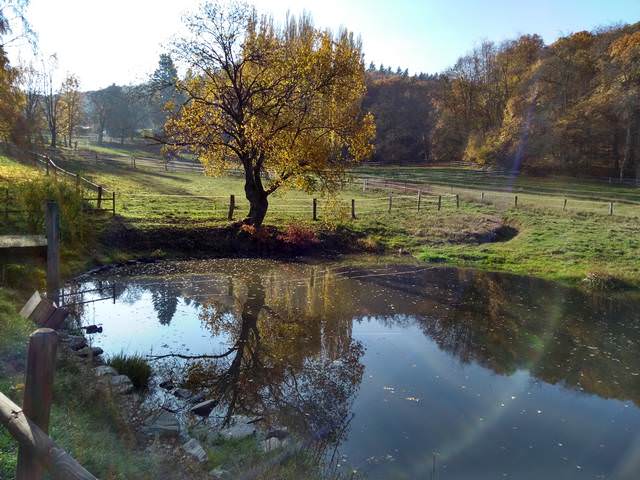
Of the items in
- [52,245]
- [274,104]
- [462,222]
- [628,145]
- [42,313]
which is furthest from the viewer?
[628,145]

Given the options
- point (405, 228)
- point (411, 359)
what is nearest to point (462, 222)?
point (405, 228)

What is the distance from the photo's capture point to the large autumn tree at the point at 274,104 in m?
Answer: 20.2

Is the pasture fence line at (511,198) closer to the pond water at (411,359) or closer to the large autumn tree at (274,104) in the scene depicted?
the large autumn tree at (274,104)

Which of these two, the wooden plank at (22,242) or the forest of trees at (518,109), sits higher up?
the forest of trees at (518,109)

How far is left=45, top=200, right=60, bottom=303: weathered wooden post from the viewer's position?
1045 cm

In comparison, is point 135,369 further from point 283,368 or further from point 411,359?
point 411,359

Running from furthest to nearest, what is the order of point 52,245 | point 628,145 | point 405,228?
1. point 628,145
2. point 405,228
3. point 52,245

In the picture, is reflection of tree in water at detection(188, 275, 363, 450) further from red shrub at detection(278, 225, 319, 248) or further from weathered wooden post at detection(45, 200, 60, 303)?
red shrub at detection(278, 225, 319, 248)

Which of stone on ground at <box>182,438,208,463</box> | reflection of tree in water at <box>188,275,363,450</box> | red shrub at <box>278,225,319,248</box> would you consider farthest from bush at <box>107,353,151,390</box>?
red shrub at <box>278,225,319,248</box>

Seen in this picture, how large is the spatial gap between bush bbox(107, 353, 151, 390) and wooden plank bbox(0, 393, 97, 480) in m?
5.72

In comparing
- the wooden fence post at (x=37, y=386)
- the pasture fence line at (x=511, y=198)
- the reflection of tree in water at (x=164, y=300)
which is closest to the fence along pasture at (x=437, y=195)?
the pasture fence line at (x=511, y=198)

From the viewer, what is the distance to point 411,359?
1102 cm

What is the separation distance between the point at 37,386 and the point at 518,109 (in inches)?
2188

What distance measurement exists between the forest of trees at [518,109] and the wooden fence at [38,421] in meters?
31.4
